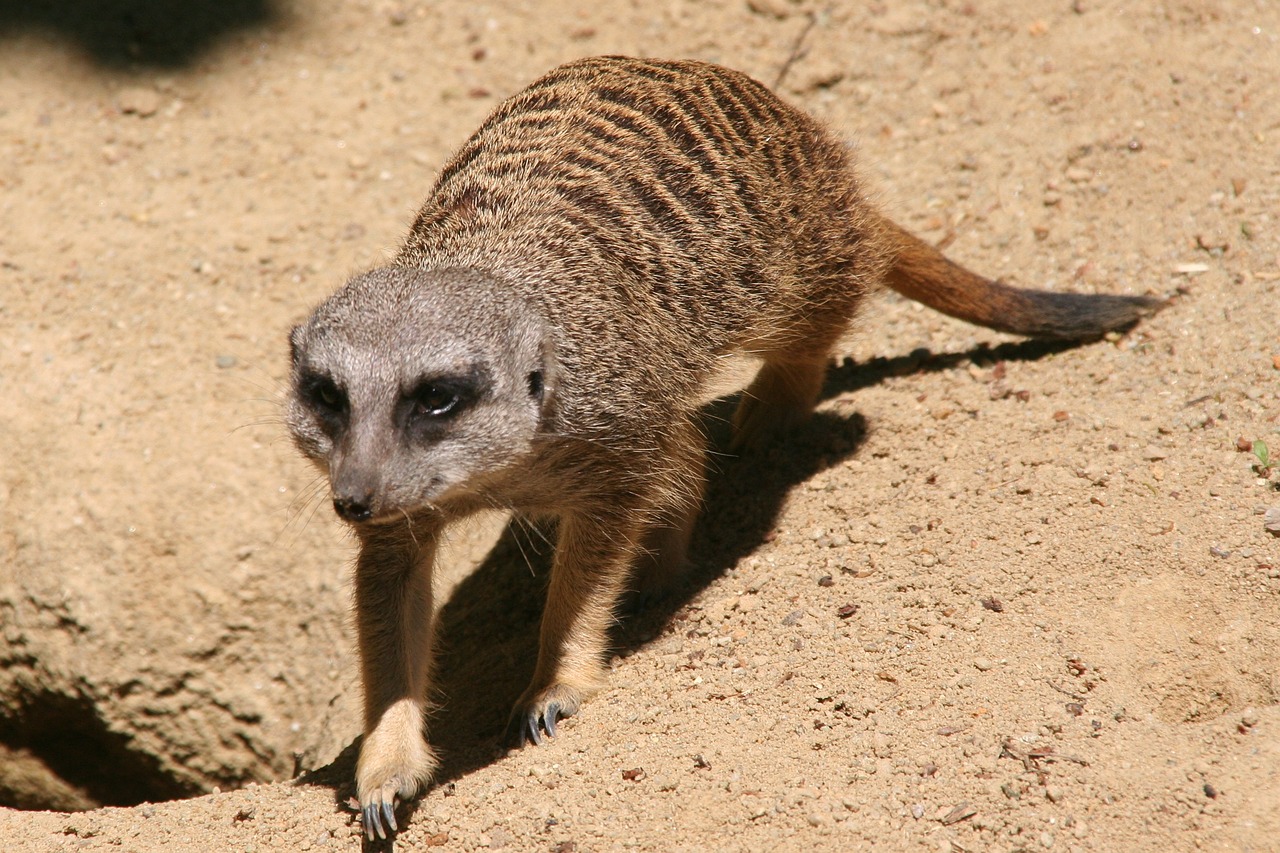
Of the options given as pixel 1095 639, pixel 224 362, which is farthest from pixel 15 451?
pixel 1095 639

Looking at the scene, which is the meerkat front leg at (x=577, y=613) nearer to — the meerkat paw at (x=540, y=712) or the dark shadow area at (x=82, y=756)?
the meerkat paw at (x=540, y=712)

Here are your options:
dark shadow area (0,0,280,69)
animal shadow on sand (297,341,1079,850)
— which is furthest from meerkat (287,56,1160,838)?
dark shadow area (0,0,280,69)

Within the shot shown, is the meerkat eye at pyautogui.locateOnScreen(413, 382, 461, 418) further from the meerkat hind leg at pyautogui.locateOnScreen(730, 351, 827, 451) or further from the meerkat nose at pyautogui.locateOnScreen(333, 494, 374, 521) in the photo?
the meerkat hind leg at pyautogui.locateOnScreen(730, 351, 827, 451)

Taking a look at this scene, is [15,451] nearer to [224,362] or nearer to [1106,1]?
[224,362]

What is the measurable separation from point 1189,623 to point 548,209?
Answer: 5.80 feet

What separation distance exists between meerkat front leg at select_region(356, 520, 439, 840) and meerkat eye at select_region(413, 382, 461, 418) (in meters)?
0.44

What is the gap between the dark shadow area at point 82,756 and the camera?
Answer: 4098 millimetres

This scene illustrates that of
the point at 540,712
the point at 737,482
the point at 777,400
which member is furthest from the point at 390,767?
the point at 777,400

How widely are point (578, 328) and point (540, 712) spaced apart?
3.19ft

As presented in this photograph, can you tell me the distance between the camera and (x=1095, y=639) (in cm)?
264

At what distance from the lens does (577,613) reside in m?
3.03

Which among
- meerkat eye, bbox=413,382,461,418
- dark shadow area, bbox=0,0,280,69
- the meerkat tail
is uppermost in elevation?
meerkat eye, bbox=413,382,461,418

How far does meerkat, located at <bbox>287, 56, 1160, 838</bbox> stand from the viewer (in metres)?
2.40

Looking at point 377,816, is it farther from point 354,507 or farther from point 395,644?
point 354,507
